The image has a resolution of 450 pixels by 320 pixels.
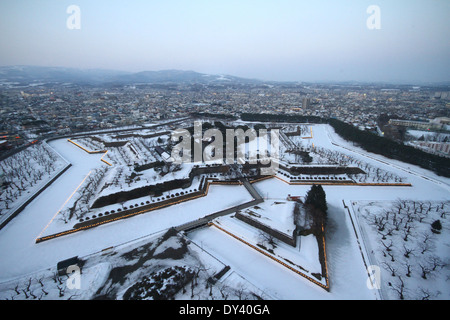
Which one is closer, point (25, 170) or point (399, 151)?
point (25, 170)

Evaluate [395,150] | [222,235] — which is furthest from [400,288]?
[395,150]

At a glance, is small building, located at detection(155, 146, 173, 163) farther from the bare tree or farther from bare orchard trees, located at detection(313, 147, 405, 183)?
the bare tree

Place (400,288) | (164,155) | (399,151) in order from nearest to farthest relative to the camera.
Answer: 1. (400,288)
2. (164,155)
3. (399,151)

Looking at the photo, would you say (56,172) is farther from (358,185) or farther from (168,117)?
(168,117)

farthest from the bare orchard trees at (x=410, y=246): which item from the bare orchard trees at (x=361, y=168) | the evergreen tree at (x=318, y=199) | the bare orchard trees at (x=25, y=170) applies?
the bare orchard trees at (x=25, y=170)

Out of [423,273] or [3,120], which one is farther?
[3,120]

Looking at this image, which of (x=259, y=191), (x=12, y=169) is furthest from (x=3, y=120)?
(x=259, y=191)

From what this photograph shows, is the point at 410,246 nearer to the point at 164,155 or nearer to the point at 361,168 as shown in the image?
the point at 361,168
